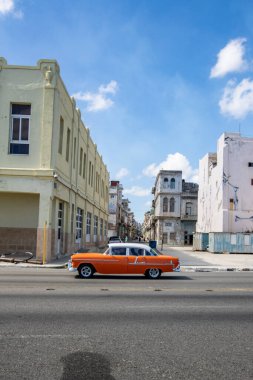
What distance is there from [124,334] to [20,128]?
59.0ft

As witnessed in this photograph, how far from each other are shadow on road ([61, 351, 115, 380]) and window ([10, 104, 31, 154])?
1814cm

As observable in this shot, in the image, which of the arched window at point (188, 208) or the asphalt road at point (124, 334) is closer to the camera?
the asphalt road at point (124, 334)

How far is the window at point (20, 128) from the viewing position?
2234cm

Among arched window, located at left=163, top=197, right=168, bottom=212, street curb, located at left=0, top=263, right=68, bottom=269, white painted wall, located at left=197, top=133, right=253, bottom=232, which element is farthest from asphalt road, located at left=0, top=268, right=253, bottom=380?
arched window, located at left=163, top=197, right=168, bottom=212

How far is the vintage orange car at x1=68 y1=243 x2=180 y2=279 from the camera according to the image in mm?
15383

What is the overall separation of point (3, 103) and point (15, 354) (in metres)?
19.0

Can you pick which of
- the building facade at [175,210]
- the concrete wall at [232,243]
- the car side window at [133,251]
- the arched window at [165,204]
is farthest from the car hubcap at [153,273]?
the arched window at [165,204]

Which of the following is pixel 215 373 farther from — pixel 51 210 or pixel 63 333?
pixel 51 210

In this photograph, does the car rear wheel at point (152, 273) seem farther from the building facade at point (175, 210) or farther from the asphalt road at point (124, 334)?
the building facade at point (175, 210)

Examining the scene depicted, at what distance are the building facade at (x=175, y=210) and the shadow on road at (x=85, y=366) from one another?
68.9 meters

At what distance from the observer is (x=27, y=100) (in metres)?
22.3

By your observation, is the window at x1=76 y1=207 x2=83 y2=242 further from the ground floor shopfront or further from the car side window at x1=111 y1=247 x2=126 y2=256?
the car side window at x1=111 y1=247 x2=126 y2=256

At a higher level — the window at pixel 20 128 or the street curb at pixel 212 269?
the window at pixel 20 128

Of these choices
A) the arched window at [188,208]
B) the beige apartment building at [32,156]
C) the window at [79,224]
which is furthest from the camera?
the arched window at [188,208]
